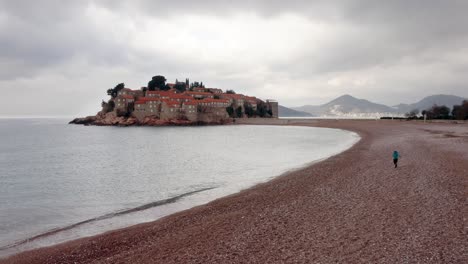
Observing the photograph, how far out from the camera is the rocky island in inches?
5133

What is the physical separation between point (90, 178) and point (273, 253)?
21.7 meters

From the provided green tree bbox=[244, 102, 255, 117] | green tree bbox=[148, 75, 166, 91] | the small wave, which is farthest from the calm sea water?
green tree bbox=[244, 102, 255, 117]

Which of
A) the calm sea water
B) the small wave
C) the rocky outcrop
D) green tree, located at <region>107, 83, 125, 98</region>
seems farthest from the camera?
green tree, located at <region>107, 83, 125, 98</region>

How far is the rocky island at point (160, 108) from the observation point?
13038cm

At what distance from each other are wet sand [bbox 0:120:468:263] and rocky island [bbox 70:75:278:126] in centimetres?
11860

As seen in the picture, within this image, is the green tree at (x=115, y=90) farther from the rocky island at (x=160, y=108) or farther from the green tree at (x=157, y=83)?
the green tree at (x=157, y=83)

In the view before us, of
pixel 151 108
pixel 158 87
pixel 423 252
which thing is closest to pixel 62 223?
pixel 423 252

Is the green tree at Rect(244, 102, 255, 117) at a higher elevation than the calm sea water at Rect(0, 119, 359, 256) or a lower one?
higher

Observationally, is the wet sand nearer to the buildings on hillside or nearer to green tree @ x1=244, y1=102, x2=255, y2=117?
the buildings on hillside

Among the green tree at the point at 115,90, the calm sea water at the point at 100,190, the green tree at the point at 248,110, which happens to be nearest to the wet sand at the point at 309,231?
the calm sea water at the point at 100,190

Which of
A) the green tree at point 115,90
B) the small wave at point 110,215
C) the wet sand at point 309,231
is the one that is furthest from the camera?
the green tree at point 115,90

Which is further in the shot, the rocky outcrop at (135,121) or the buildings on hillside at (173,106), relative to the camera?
the buildings on hillside at (173,106)

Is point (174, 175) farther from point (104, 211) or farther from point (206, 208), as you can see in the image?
point (206, 208)

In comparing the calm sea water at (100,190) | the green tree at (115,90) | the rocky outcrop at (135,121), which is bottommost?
the calm sea water at (100,190)
